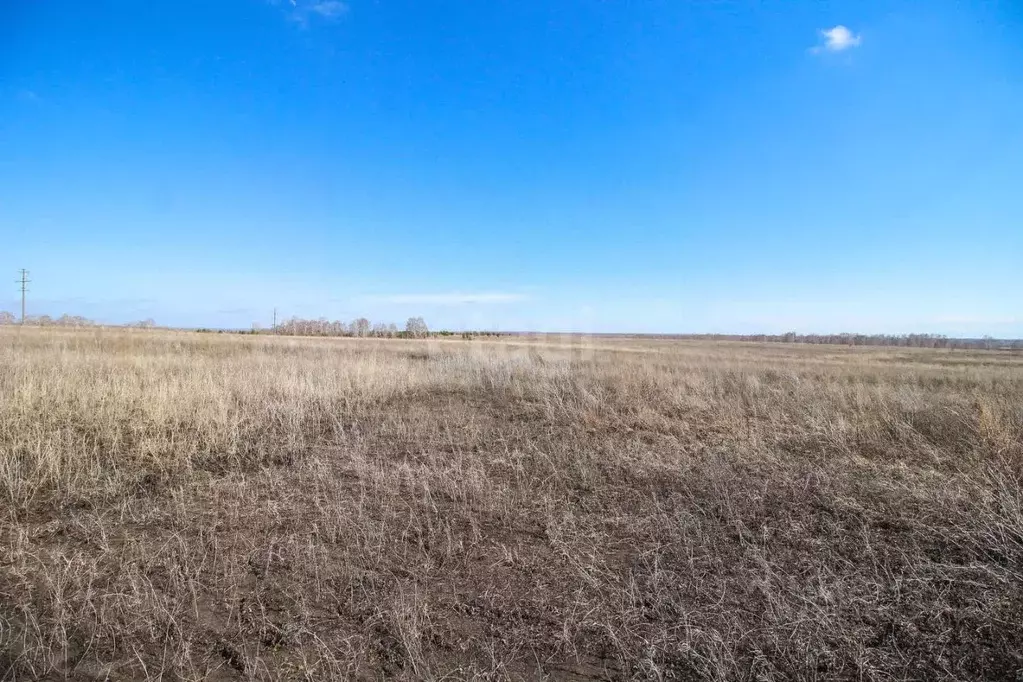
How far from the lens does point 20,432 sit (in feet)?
A: 19.5

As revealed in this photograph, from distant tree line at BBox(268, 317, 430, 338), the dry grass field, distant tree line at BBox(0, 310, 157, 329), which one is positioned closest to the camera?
the dry grass field

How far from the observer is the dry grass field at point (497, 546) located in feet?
8.21

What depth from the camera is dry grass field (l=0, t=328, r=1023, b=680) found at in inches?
98.5

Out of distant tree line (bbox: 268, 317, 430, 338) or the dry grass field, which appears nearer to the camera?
the dry grass field

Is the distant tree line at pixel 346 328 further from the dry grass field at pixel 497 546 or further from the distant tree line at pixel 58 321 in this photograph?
the dry grass field at pixel 497 546

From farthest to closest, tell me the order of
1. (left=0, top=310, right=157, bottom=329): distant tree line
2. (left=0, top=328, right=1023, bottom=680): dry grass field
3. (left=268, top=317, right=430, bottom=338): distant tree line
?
(left=268, top=317, right=430, bottom=338): distant tree line
(left=0, top=310, right=157, bottom=329): distant tree line
(left=0, top=328, right=1023, bottom=680): dry grass field

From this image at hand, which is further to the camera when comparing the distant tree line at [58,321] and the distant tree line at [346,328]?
the distant tree line at [346,328]

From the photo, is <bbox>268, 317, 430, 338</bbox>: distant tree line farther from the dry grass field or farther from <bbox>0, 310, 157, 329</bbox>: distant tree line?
the dry grass field

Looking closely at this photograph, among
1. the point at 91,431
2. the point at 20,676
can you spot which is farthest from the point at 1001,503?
the point at 91,431

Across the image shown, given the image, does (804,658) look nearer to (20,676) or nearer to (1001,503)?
(1001,503)

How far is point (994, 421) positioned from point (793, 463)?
11.7ft

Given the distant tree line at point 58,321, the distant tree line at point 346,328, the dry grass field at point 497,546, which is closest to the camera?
the dry grass field at point 497,546

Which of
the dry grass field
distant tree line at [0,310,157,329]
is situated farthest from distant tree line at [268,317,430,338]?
the dry grass field

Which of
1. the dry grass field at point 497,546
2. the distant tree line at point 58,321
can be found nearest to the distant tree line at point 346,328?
the distant tree line at point 58,321
